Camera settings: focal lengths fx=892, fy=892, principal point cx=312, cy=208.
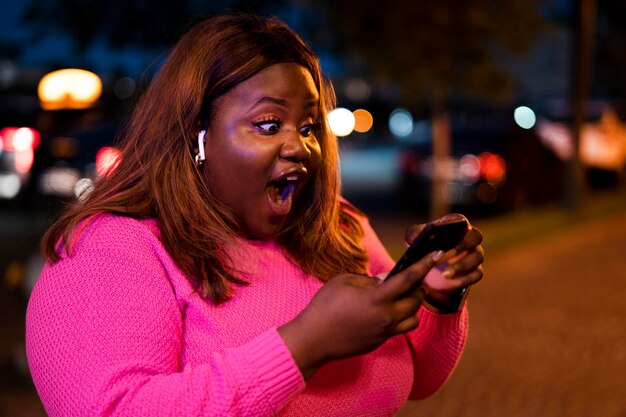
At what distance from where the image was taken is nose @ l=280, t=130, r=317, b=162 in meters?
1.69

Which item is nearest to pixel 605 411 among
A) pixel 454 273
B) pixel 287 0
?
pixel 454 273

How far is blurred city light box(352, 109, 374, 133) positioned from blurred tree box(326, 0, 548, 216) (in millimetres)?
21865

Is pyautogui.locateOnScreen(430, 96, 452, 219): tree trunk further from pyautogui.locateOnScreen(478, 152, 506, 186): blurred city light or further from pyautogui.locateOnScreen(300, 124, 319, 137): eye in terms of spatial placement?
pyautogui.locateOnScreen(300, 124, 319, 137): eye

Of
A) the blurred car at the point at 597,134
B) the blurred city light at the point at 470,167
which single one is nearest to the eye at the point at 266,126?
the blurred city light at the point at 470,167

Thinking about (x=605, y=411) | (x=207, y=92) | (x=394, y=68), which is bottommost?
(x=605, y=411)

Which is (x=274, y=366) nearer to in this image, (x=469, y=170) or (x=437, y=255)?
(x=437, y=255)

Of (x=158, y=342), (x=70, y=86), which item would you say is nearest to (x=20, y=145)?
(x=70, y=86)

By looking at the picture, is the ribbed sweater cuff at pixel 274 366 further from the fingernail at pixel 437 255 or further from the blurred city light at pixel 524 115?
the blurred city light at pixel 524 115

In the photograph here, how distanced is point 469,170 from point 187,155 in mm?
11268

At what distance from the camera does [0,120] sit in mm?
15461

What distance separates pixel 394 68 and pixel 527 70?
72.4ft

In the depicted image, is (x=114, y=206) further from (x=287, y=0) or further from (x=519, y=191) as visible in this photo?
(x=519, y=191)

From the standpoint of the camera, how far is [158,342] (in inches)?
59.7

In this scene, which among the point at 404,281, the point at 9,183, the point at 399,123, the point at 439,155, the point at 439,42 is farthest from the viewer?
the point at 399,123
